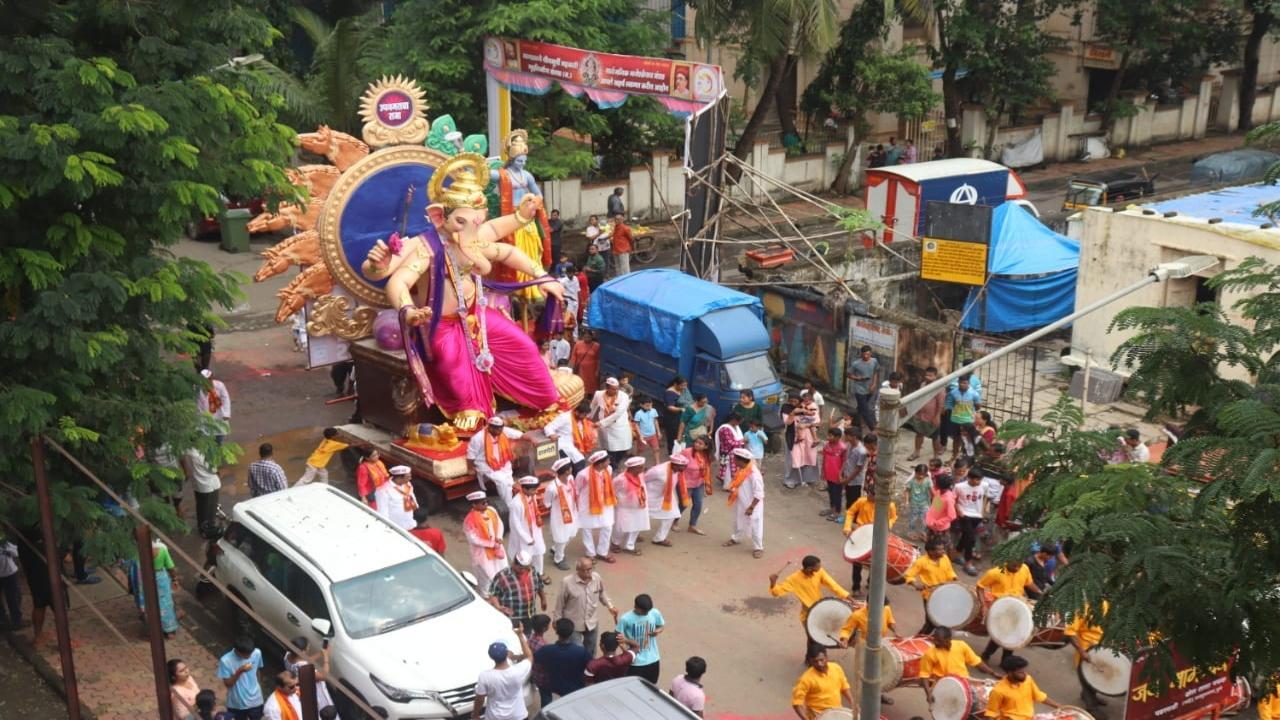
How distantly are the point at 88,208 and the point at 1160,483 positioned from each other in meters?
9.08

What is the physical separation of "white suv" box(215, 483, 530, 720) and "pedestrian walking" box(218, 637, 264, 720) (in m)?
0.81

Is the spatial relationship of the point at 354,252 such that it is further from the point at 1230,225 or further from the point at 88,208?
the point at 1230,225

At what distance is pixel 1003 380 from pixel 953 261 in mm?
2372

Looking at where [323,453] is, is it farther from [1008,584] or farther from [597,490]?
[1008,584]

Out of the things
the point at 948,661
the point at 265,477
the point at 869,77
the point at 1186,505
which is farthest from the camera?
the point at 869,77

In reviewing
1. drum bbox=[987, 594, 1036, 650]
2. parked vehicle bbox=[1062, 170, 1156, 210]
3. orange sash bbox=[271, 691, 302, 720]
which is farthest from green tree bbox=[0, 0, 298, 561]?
parked vehicle bbox=[1062, 170, 1156, 210]

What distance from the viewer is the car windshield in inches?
488

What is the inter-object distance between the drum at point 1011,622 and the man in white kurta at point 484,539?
5.03m

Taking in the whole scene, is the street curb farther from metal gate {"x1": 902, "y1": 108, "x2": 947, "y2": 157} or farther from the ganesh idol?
metal gate {"x1": 902, "y1": 108, "x2": 947, "y2": 157}

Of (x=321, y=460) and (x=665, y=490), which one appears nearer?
(x=665, y=490)

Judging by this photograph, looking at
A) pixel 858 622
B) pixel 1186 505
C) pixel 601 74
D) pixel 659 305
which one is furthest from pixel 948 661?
pixel 601 74

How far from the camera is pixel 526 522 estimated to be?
14.9 m

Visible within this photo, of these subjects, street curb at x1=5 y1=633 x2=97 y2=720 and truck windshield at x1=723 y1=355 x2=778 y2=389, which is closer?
street curb at x1=5 y1=633 x2=97 y2=720

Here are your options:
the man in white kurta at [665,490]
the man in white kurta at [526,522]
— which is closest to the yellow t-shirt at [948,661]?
the man in white kurta at [526,522]
